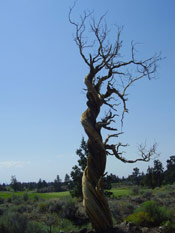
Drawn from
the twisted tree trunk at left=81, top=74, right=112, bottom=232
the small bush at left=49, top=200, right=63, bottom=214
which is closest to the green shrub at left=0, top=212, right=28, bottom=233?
the twisted tree trunk at left=81, top=74, right=112, bottom=232

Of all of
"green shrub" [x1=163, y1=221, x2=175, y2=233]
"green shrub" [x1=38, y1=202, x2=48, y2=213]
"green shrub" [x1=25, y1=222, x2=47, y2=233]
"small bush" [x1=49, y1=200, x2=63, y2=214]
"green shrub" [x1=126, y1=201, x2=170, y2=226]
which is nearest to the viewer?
"green shrub" [x1=163, y1=221, x2=175, y2=233]

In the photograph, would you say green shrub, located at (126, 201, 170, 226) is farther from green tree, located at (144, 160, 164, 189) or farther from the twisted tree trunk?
green tree, located at (144, 160, 164, 189)

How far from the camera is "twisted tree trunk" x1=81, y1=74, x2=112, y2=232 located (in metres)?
6.34

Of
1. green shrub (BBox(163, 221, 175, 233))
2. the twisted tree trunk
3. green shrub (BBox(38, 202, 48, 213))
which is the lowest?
green shrub (BBox(38, 202, 48, 213))

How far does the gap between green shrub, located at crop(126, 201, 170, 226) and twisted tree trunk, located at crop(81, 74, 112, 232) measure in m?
1.62

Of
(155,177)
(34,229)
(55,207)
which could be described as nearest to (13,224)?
(34,229)

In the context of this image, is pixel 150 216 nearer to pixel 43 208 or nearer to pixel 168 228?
pixel 168 228

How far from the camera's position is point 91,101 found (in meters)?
7.15

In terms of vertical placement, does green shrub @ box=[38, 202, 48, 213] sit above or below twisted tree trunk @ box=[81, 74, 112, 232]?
below

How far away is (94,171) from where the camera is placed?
6.64 metres

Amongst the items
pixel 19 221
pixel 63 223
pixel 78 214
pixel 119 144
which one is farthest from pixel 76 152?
pixel 119 144

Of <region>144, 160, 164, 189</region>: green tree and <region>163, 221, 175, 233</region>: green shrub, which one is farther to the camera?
<region>144, 160, 164, 189</region>: green tree

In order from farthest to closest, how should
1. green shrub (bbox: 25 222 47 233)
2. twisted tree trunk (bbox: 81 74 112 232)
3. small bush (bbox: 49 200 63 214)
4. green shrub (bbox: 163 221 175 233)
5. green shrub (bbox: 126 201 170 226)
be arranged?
small bush (bbox: 49 200 63 214) < green shrub (bbox: 126 201 170 226) < green shrub (bbox: 25 222 47 233) < green shrub (bbox: 163 221 175 233) < twisted tree trunk (bbox: 81 74 112 232)

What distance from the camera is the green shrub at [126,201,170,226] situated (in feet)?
25.2
